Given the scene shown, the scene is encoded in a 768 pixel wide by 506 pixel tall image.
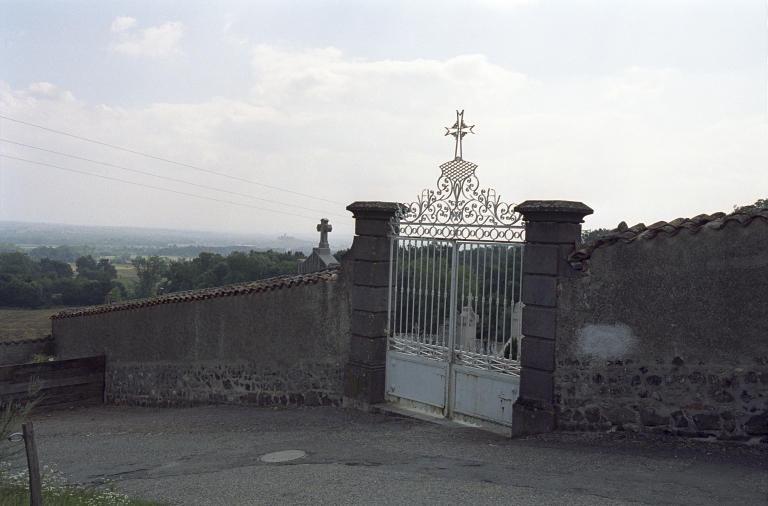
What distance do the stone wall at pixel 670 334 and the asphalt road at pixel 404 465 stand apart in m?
0.27

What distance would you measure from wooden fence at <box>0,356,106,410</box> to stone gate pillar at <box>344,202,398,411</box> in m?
7.61

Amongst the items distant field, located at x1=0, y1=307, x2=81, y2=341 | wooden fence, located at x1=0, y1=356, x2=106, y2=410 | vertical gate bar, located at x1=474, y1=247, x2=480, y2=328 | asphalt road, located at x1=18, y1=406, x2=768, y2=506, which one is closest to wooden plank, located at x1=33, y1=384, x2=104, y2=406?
wooden fence, located at x1=0, y1=356, x2=106, y2=410

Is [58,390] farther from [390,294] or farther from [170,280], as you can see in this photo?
[170,280]

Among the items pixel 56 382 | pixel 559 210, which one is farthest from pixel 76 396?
pixel 559 210

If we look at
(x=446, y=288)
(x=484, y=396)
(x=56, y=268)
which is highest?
(x=446, y=288)

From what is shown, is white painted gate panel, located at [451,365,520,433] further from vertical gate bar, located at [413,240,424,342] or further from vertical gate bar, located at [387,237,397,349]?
vertical gate bar, located at [387,237,397,349]

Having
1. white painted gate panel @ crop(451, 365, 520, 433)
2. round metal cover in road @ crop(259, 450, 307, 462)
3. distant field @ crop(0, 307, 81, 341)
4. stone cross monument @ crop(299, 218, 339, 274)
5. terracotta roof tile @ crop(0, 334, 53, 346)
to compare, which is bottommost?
distant field @ crop(0, 307, 81, 341)

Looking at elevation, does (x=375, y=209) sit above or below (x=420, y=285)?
above

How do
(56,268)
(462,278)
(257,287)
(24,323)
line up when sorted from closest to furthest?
(462,278) → (257,287) → (24,323) → (56,268)

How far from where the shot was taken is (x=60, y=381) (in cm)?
1366

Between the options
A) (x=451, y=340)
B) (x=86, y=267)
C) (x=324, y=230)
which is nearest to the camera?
(x=451, y=340)

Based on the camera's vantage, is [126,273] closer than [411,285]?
No

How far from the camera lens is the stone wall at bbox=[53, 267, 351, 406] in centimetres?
955

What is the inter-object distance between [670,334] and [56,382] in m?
12.2
